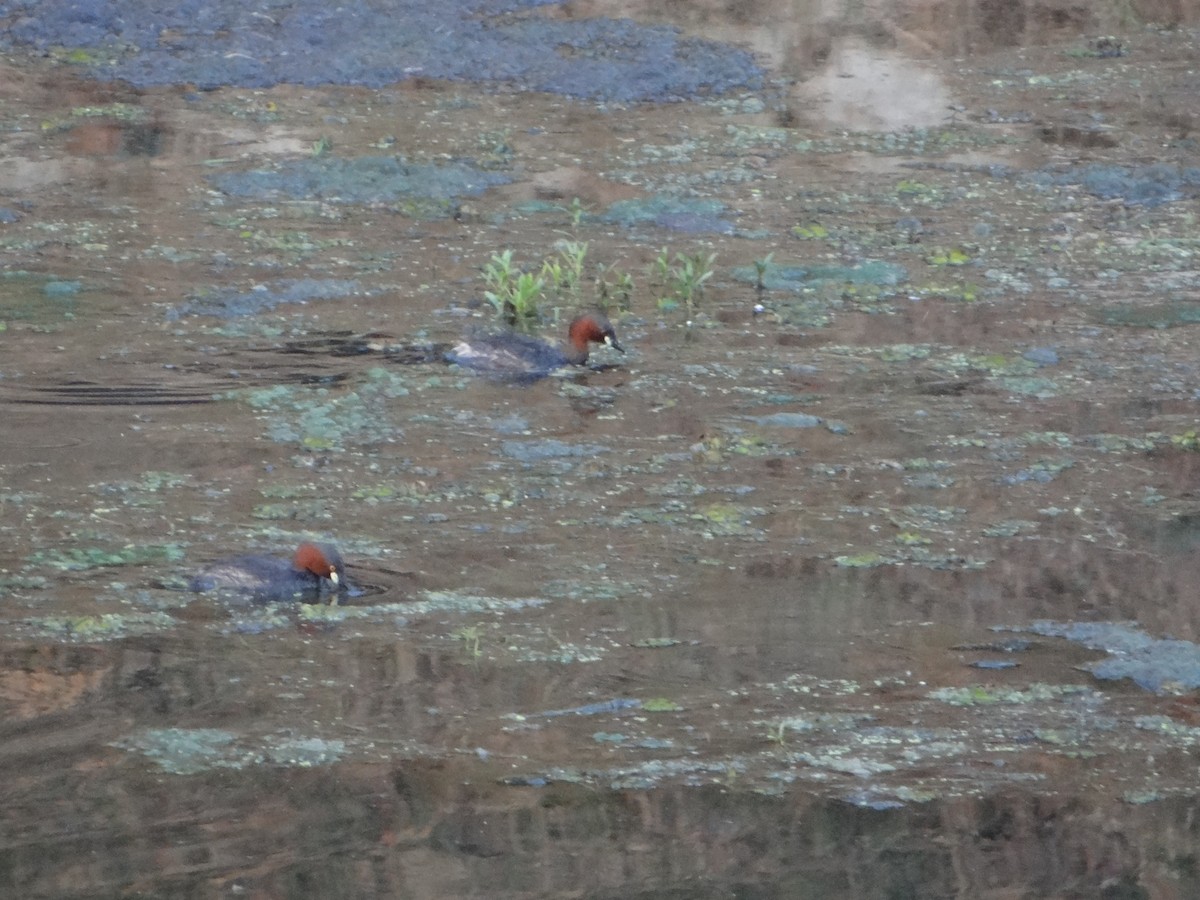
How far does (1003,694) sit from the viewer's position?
434 centimetres

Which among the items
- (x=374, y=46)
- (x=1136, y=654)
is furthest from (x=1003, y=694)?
(x=374, y=46)

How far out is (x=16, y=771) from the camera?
12.9ft

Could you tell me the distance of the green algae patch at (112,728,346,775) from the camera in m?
3.99

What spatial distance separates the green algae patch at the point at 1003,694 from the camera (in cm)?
431

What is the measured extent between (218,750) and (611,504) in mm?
1642

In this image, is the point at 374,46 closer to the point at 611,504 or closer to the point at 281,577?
the point at 611,504

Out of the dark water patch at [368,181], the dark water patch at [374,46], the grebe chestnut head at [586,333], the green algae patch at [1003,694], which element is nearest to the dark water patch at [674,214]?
the dark water patch at [368,181]

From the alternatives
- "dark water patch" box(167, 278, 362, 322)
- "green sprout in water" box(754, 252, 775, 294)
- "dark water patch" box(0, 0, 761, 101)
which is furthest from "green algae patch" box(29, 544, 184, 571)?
"dark water patch" box(0, 0, 761, 101)

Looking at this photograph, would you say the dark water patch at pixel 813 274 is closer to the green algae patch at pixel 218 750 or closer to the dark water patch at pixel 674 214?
the dark water patch at pixel 674 214

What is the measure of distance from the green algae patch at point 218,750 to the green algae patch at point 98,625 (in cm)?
45

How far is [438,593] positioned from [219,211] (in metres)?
3.75

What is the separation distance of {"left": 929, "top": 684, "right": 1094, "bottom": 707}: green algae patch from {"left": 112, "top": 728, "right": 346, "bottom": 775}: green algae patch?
53.3 inches

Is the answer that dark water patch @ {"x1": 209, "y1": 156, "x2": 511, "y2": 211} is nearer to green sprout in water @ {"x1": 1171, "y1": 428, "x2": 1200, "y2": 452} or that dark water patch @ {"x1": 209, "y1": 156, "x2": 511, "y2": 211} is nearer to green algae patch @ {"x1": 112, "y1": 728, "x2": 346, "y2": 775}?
green sprout in water @ {"x1": 1171, "y1": 428, "x2": 1200, "y2": 452}

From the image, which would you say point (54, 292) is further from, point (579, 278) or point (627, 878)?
point (627, 878)
